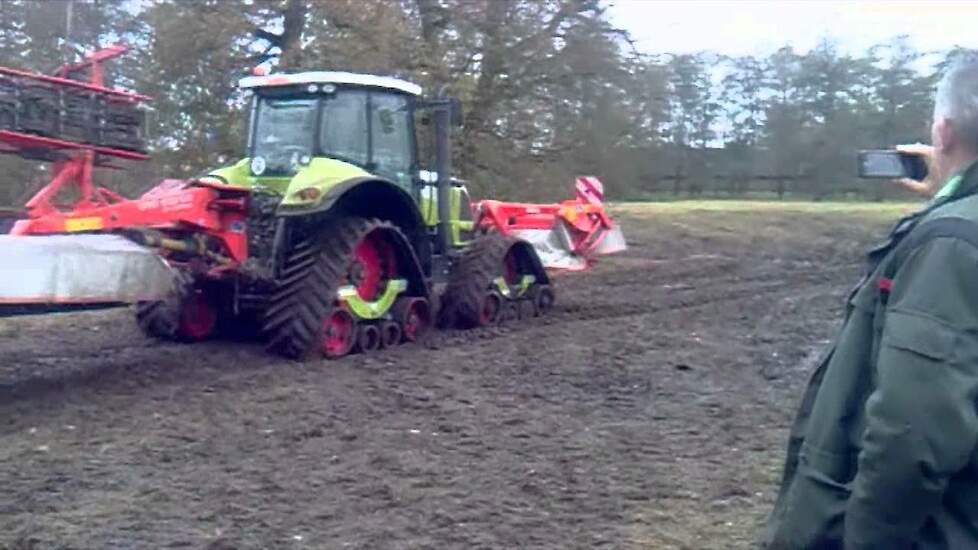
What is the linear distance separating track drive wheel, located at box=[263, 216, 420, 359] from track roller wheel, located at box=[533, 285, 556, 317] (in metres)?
2.95

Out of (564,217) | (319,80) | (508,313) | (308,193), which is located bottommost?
(508,313)

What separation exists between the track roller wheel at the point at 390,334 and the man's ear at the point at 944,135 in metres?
8.47

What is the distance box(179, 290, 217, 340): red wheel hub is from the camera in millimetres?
11422

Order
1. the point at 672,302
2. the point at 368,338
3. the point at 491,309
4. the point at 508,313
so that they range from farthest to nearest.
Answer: the point at 672,302, the point at 508,313, the point at 491,309, the point at 368,338

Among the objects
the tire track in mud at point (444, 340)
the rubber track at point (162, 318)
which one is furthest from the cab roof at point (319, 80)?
the tire track in mud at point (444, 340)

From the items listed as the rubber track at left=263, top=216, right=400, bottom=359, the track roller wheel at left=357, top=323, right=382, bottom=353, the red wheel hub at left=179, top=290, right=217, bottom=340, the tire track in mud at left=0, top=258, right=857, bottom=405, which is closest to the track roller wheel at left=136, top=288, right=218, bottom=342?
the red wheel hub at left=179, top=290, right=217, bottom=340

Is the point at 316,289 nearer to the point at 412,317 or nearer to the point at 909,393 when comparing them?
the point at 412,317

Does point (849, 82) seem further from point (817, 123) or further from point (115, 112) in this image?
point (115, 112)

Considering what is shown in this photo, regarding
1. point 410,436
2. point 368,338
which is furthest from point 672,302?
point 410,436

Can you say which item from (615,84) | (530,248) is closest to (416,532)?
(530,248)

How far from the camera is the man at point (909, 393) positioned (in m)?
2.47

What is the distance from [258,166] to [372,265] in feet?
3.77

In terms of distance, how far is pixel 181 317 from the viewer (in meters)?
11.4

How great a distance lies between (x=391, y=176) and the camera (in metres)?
11.6
